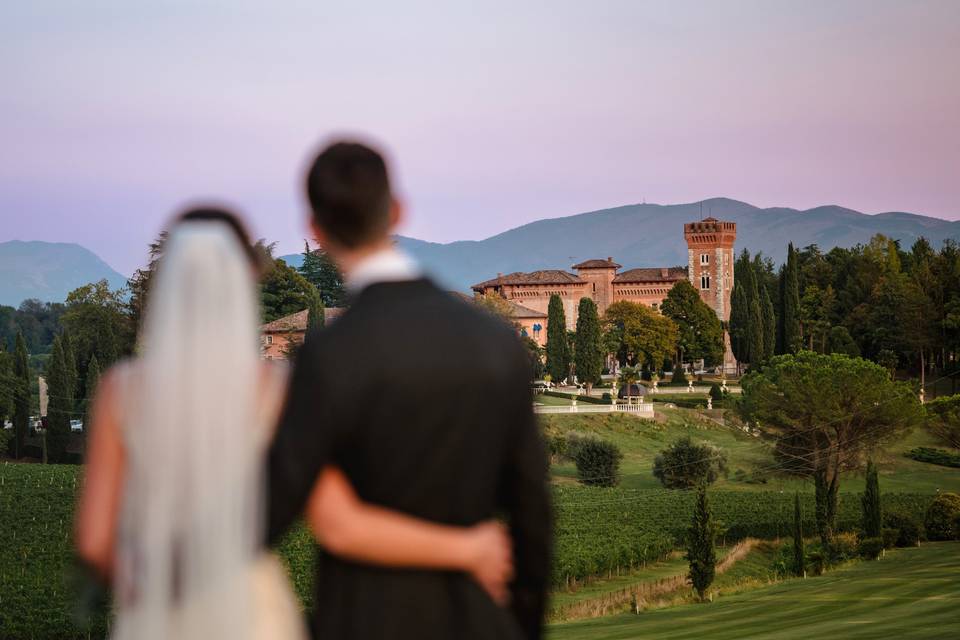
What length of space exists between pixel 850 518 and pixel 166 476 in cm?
4057

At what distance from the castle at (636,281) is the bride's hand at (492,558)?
95.1 m

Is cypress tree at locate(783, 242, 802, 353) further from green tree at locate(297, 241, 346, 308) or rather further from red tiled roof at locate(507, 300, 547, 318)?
green tree at locate(297, 241, 346, 308)

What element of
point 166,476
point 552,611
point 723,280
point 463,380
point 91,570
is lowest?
point 552,611

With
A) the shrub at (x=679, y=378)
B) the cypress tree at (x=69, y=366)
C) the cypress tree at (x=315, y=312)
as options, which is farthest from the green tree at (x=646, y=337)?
the cypress tree at (x=69, y=366)

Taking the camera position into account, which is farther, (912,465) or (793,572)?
(912,465)

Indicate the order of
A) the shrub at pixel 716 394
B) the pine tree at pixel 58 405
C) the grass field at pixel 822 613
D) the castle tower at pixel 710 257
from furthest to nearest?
1. the castle tower at pixel 710 257
2. the shrub at pixel 716 394
3. the pine tree at pixel 58 405
4. the grass field at pixel 822 613

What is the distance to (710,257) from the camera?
103m

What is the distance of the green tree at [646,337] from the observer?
261 ft

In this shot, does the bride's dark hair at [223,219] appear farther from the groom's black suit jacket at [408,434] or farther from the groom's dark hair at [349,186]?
the groom's black suit jacket at [408,434]

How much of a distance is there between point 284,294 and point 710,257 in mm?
39051

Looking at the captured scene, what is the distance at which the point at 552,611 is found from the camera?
2753cm

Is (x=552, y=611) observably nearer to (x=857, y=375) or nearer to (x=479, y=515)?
(x=857, y=375)

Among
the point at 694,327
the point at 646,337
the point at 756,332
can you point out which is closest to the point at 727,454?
the point at 756,332

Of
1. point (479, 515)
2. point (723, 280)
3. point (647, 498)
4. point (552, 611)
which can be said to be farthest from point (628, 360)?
point (479, 515)
